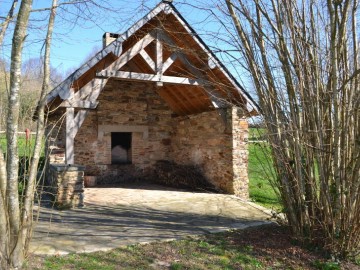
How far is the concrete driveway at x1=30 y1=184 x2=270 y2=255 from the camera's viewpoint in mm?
4234

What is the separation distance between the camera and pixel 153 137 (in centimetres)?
1073

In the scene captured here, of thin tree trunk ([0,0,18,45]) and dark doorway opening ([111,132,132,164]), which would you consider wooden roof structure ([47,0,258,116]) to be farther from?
dark doorway opening ([111,132,132,164])

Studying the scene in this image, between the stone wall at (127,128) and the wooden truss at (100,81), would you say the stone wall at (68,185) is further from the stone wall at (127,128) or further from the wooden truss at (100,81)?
the stone wall at (127,128)

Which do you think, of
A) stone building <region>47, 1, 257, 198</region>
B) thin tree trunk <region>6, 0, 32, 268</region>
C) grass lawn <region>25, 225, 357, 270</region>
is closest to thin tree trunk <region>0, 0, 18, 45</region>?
thin tree trunk <region>6, 0, 32, 268</region>

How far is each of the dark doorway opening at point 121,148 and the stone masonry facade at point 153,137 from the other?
0.22m

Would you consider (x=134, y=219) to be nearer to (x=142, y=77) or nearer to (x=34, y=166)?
(x=34, y=166)

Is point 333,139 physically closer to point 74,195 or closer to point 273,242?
point 273,242

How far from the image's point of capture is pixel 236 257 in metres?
3.88

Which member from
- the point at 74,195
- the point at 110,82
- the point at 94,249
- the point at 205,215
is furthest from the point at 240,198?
the point at 110,82

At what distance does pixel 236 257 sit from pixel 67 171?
3665 millimetres

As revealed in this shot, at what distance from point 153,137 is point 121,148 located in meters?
1.10

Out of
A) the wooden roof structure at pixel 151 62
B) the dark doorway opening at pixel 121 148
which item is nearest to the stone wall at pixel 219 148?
the wooden roof structure at pixel 151 62

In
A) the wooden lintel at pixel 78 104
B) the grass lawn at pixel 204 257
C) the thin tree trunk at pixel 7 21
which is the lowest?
the grass lawn at pixel 204 257

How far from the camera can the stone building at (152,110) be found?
265 inches
